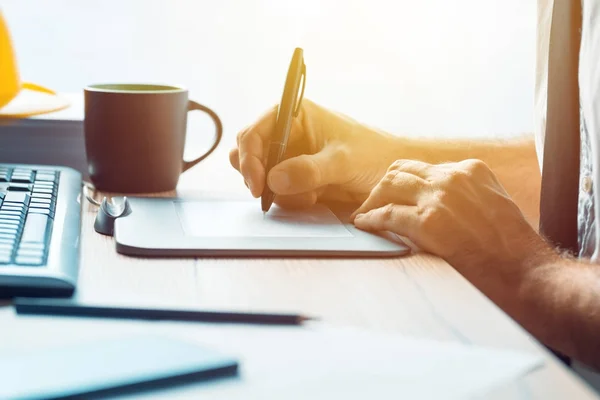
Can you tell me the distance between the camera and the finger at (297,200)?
788mm

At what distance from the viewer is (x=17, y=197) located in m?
0.68

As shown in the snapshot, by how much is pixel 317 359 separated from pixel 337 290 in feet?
0.41

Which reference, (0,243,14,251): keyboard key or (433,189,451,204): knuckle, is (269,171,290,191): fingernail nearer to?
(433,189,451,204): knuckle

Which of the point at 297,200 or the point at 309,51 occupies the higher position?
the point at 309,51

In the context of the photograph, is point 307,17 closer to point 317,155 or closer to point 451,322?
point 317,155

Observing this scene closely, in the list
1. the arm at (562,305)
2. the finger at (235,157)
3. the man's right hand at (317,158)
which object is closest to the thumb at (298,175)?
the man's right hand at (317,158)

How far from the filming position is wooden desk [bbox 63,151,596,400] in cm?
46

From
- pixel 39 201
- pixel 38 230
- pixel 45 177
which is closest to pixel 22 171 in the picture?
pixel 45 177

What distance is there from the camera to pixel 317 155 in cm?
80

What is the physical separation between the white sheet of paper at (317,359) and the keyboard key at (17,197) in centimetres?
22

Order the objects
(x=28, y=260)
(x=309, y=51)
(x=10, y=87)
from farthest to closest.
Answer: (x=309, y=51) → (x=10, y=87) → (x=28, y=260)

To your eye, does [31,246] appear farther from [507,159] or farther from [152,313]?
[507,159]

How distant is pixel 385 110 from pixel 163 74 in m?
0.39

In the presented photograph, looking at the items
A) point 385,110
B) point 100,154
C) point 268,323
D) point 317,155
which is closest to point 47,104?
point 100,154
